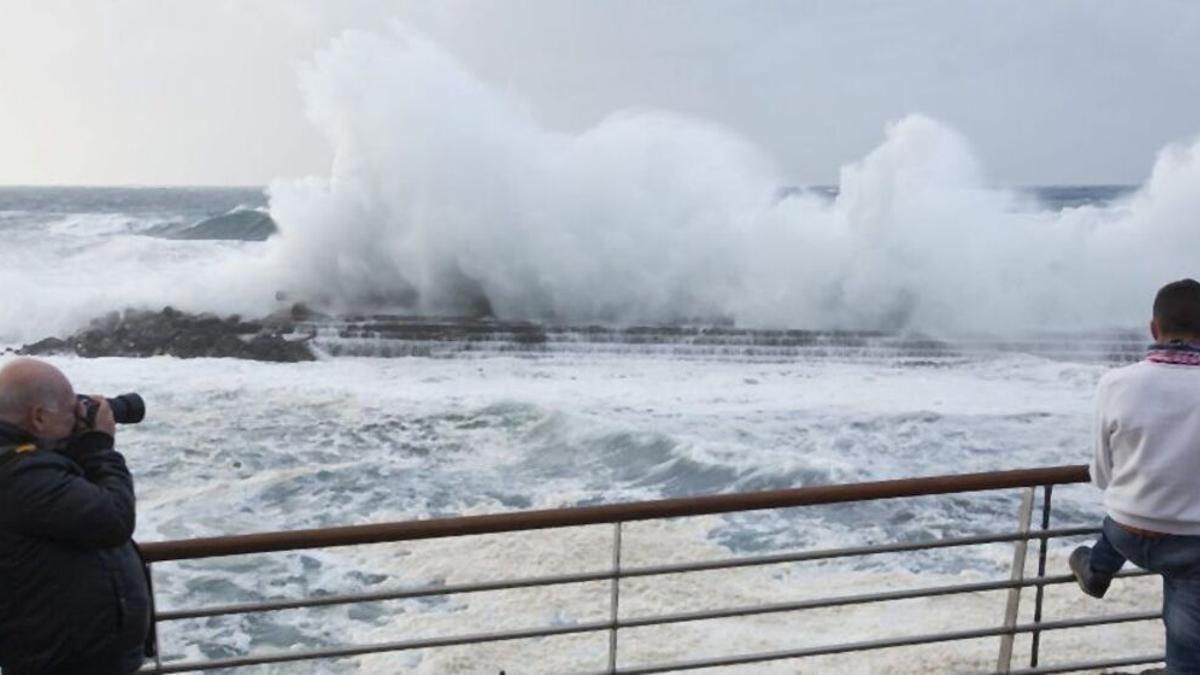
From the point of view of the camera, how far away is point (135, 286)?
65.5ft

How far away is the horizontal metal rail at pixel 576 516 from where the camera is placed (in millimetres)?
2166

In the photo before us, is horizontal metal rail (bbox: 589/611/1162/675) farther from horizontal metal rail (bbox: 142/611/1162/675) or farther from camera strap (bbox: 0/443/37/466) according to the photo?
camera strap (bbox: 0/443/37/466)

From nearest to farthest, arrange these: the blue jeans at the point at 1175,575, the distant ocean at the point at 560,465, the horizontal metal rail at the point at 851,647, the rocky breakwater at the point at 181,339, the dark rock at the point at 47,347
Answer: the blue jeans at the point at 1175,575, the horizontal metal rail at the point at 851,647, the distant ocean at the point at 560,465, the rocky breakwater at the point at 181,339, the dark rock at the point at 47,347

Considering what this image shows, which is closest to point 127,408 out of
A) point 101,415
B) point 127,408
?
point 127,408

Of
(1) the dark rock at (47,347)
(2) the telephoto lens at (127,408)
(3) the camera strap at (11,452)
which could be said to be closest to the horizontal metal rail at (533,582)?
(2) the telephoto lens at (127,408)

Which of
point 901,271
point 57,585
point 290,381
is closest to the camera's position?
point 57,585

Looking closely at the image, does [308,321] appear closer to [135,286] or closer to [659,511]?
[135,286]

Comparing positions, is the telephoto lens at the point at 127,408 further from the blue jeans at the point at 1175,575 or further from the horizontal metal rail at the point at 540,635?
the blue jeans at the point at 1175,575

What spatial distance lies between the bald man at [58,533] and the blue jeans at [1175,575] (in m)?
2.23

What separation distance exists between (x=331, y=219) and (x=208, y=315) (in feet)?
13.3

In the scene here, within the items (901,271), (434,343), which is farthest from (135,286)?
(901,271)

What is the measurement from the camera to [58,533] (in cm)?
186

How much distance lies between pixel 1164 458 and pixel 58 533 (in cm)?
231

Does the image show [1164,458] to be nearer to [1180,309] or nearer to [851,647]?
[1180,309]
